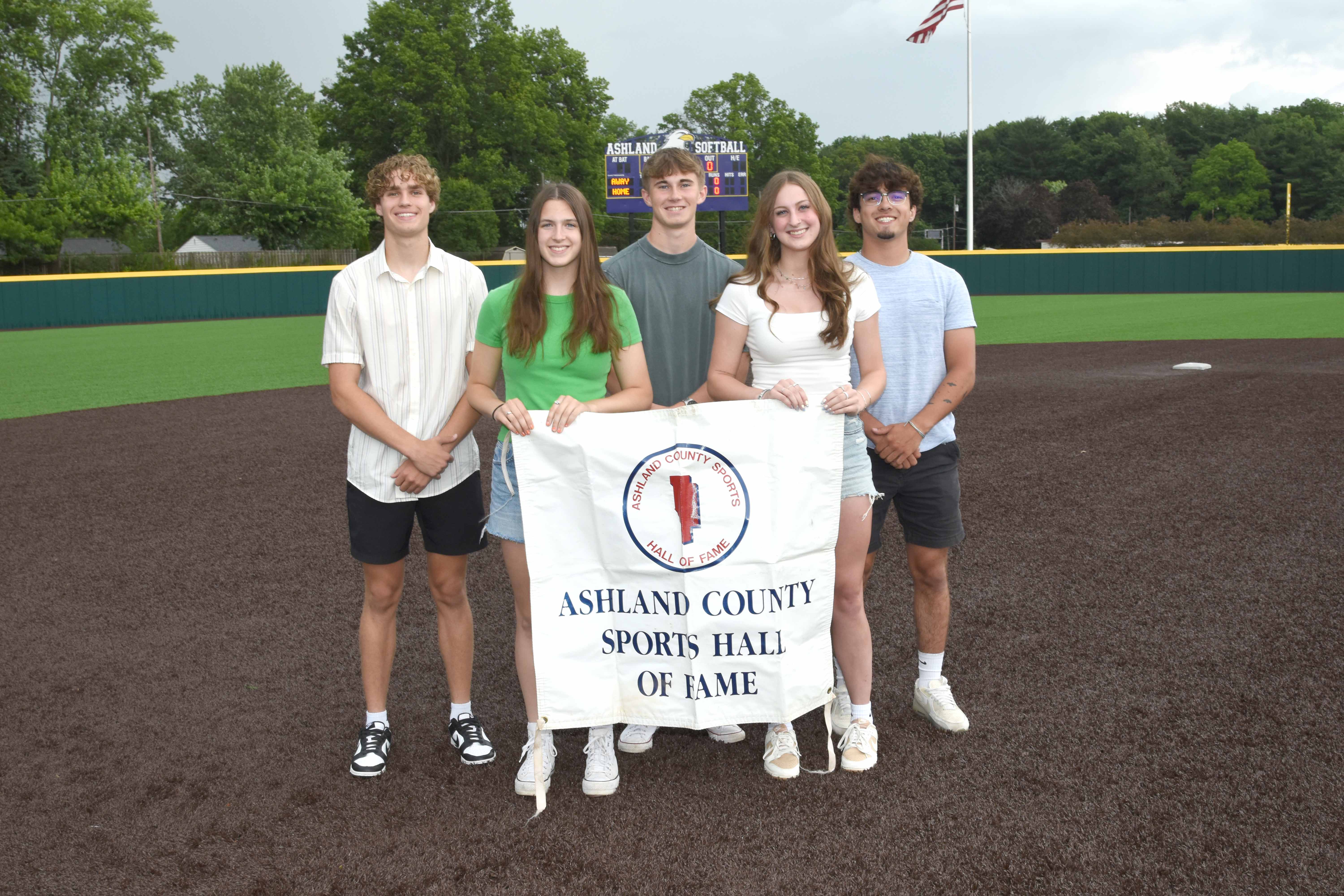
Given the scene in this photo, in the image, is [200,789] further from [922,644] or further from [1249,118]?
[1249,118]

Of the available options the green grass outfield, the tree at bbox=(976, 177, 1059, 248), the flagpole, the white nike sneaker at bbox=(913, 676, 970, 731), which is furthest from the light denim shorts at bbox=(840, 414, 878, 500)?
the tree at bbox=(976, 177, 1059, 248)

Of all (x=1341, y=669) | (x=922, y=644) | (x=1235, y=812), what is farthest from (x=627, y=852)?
(x=1341, y=669)

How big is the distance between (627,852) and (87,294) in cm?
3084

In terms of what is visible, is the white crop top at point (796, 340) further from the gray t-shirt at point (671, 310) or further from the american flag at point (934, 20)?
the american flag at point (934, 20)

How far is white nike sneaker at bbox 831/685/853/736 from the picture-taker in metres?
3.64

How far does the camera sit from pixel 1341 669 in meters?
3.98

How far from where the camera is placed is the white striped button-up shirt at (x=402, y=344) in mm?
3387

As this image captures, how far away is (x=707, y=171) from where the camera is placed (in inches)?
1099

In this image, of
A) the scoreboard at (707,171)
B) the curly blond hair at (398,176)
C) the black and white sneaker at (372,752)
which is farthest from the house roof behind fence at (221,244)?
the black and white sneaker at (372,752)

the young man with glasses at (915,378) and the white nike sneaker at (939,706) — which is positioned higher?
the young man with glasses at (915,378)

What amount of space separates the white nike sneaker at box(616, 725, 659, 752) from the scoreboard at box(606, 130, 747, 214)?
82.3 ft

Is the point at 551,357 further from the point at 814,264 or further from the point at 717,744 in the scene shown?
the point at 717,744

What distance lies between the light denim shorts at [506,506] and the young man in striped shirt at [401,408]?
149 mm

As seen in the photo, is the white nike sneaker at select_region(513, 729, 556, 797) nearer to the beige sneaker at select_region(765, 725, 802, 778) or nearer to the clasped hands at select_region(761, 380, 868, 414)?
the beige sneaker at select_region(765, 725, 802, 778)
